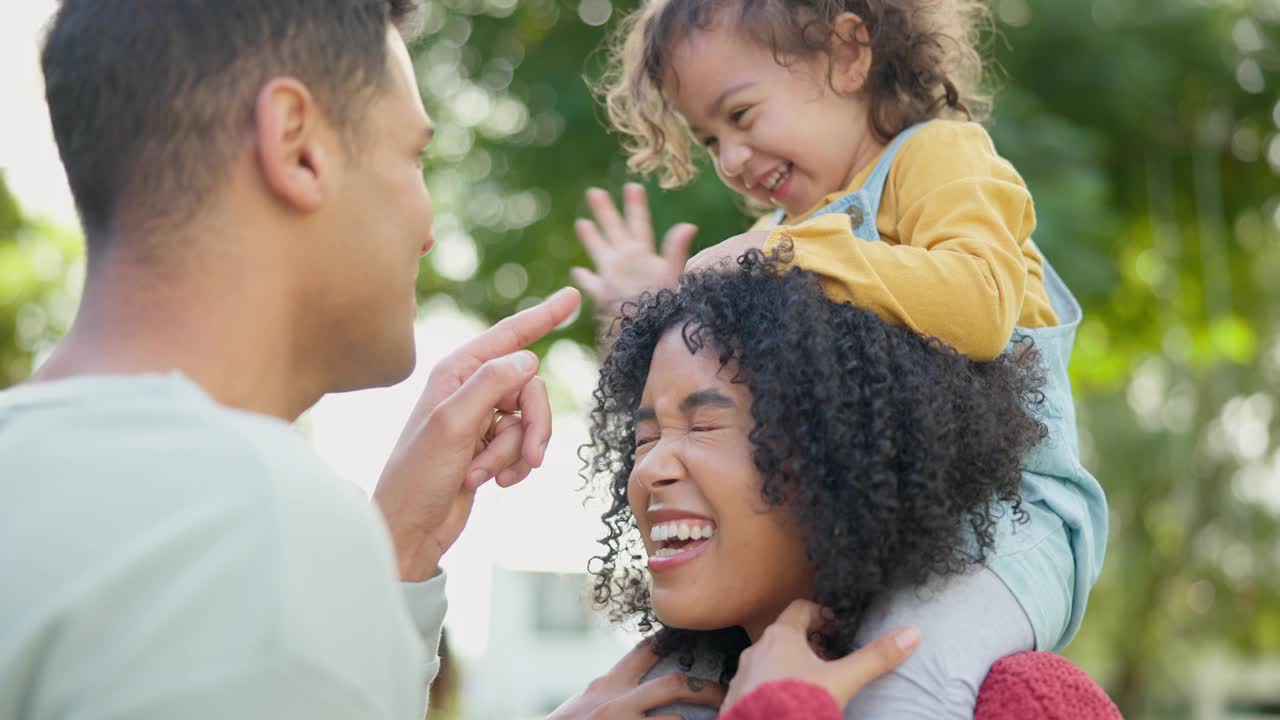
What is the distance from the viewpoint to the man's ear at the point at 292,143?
1.53 metres

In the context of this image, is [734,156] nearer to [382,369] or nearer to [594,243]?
[594,243]

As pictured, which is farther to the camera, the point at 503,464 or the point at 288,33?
the point at 503,464

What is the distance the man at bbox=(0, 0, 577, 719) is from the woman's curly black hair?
603mm

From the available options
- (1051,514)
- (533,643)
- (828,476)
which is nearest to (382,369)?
(828,476)

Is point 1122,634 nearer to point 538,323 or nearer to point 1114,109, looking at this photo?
point 1114,109

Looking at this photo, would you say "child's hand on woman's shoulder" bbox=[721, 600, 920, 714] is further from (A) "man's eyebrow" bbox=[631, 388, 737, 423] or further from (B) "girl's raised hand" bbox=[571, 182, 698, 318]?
(B) "girl's raised hand" bbox=[571, 182, 698, 318]

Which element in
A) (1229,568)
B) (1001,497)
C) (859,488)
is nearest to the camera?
(859,488)

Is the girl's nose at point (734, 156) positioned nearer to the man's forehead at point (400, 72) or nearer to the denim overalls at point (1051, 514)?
the denim overalls at point (1051, 514)

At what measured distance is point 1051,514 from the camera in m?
2.21

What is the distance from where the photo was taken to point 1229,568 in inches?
605

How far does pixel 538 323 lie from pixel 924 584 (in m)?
0.86

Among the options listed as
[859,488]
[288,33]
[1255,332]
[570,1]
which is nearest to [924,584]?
[859,488]

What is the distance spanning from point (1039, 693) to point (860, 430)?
0.47 metres

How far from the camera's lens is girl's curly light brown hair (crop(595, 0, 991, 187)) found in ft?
9.18
